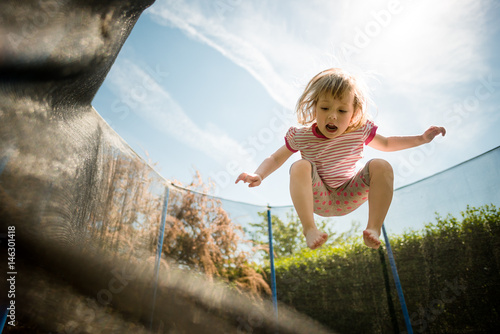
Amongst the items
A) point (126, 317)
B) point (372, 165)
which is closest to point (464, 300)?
point (372, 165)

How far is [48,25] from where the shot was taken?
0.62m

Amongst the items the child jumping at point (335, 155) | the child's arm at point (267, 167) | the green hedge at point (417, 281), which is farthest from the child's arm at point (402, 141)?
the green hedge at point (417, 281)

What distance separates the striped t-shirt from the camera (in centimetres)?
146

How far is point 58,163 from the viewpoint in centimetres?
84

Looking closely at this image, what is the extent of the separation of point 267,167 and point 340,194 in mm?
358

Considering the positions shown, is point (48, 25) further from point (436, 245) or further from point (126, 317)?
point (436, 245)

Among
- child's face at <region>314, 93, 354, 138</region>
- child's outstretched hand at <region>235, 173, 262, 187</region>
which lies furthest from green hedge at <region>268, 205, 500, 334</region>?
child's outstretched hand at <region>235, 173, 262, 187</region>

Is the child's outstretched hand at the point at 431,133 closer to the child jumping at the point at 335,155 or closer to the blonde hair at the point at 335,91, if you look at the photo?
the child jumping at the point at 335,155

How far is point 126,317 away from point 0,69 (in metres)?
1.59

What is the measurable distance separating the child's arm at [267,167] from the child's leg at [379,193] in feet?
1.36

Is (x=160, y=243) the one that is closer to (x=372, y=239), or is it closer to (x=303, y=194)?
(x=303, y=194)

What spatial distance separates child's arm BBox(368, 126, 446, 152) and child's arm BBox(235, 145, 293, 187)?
1.34ft

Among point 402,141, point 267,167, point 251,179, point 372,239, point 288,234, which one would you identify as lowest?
point 372,239

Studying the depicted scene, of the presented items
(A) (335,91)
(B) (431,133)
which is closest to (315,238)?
(A) (335,91)
